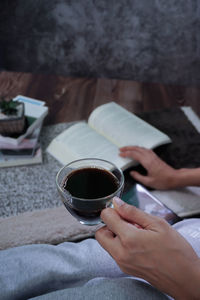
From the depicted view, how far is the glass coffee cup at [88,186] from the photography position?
1.96 ft

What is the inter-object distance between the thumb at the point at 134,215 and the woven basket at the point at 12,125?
1.80 ft

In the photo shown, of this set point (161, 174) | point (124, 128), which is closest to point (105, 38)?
point (124, 128)

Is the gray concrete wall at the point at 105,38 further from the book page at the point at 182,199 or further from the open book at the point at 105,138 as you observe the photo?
the book page at the point at 182,199

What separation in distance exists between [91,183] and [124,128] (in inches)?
19.7

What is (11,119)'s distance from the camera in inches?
38.6

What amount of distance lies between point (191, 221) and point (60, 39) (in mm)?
1815

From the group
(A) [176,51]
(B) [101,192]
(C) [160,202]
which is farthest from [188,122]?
(A) [176,51]

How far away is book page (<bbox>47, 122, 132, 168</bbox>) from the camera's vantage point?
40.4 inches

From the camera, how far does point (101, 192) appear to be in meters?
0.64

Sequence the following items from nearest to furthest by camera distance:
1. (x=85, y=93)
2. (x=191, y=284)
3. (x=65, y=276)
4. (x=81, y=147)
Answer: (x=191, y=284)
(x=65, y=276)
(x=81, y=147)
(x=85, y=93)

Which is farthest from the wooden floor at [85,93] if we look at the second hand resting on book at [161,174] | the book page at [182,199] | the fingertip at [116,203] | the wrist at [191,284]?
the wrist at [191,284]

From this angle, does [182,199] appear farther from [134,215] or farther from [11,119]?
[11,119]

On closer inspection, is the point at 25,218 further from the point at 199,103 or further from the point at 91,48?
the point at 91,48

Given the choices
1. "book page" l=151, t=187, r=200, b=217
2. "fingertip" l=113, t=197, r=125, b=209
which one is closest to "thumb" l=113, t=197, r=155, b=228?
"fingertip" l=113, t=197, r=125, b=209
